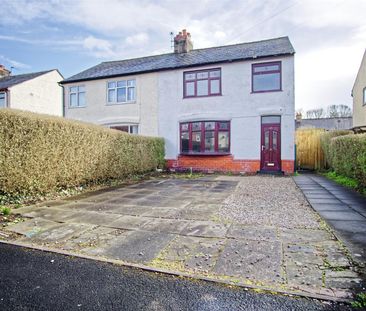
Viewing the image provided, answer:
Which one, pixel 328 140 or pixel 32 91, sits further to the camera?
pixel 32 91

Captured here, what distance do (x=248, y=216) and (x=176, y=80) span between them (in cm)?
1180

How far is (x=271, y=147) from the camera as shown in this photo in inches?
A: 526

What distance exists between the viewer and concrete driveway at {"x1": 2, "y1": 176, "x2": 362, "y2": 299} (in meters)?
2.77

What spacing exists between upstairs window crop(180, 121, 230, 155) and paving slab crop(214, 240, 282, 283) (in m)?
10.8

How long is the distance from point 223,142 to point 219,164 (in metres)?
1.28

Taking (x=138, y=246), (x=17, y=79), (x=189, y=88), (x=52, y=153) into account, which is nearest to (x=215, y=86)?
(x=189, y=88)

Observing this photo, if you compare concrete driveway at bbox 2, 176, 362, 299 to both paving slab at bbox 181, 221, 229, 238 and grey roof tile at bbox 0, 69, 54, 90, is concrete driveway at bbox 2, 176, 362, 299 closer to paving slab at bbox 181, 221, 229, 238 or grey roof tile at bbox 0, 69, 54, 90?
Answer: paving slab at bbox 181, 221, 229, 238

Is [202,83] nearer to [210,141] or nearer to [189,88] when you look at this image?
[189,88]

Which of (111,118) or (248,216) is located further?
(111,118)

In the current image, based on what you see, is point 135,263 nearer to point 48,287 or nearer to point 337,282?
point 48,287

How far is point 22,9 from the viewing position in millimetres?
8297

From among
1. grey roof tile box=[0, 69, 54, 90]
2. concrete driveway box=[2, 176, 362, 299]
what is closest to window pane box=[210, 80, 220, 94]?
concrete driveway box=[2, 176, 362, 299]

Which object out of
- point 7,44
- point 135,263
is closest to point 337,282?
point 135,263

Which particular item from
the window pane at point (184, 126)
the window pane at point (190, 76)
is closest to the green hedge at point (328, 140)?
the window pane at point (184, 126)
